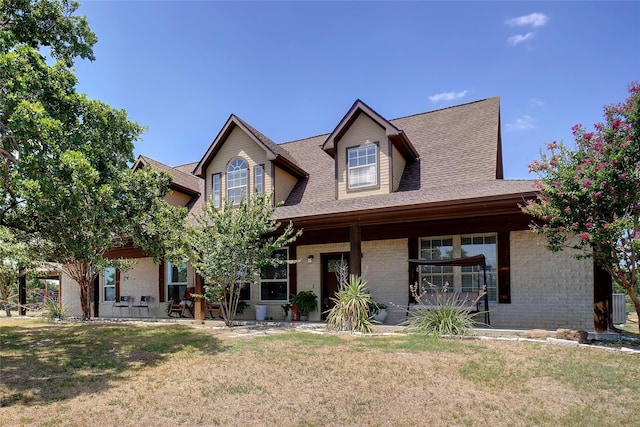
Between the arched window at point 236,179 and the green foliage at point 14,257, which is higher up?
the arched window at point 236,179

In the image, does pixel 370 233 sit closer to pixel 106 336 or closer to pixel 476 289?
pixel 476 289

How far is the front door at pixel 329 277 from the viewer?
14.0 meters

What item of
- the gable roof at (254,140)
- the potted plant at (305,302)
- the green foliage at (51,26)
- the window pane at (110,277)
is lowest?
the potted plant at (305,302)

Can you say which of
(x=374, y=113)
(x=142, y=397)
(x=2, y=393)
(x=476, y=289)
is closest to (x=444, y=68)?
(x=374, y=113)

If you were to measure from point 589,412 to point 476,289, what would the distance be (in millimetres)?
7342

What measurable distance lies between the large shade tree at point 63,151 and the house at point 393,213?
3.28 meters

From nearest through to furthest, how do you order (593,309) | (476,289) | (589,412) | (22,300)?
1. (589,412)
2. (593,309)
3. (476,289)
4. (22,300)

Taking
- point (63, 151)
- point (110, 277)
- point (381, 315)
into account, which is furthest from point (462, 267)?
point (110, 277)

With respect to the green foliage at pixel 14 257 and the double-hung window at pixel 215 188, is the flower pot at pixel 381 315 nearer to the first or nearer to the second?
the double-hung window at pixel 215 188

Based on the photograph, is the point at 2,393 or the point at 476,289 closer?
the point at 2,393

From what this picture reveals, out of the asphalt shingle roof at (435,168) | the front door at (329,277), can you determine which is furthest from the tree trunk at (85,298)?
the front door at (329,277)

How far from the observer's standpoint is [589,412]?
15.3ft

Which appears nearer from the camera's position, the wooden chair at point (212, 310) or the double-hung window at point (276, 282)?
the double-hung window at point (276, 282)

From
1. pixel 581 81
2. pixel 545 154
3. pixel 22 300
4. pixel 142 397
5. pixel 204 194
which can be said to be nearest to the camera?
pixel 142 397
